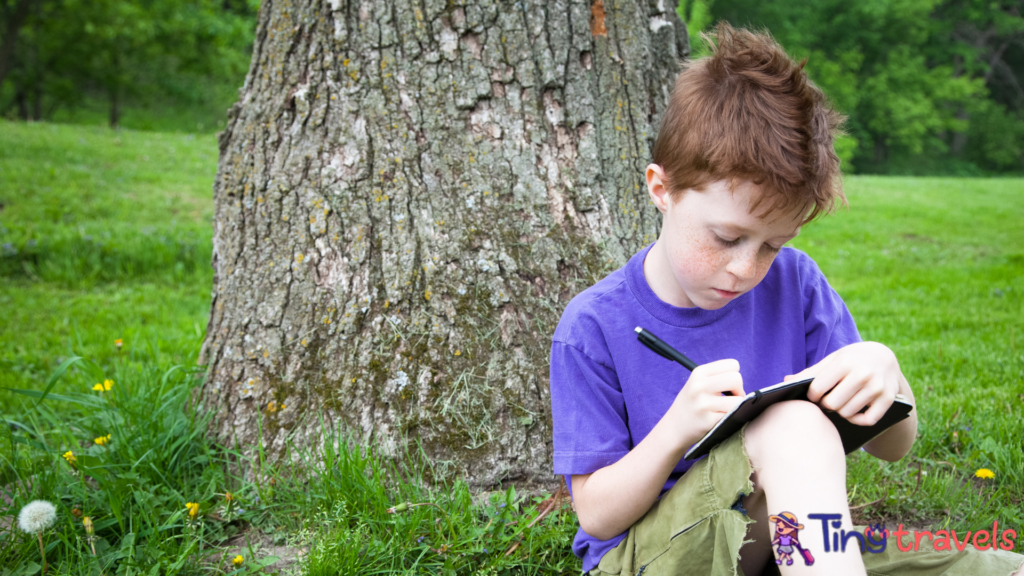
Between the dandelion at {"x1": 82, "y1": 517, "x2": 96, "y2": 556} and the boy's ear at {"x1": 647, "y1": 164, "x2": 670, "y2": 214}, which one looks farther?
the dandelion at {"x1": 82, "y1": 517, "x2": 96, "y2": 556}

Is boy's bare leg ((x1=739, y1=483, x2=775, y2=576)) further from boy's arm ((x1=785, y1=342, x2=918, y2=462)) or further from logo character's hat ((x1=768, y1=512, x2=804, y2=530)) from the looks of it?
boy's arm ((x1=785, y1=342, x2=918, y2=462))

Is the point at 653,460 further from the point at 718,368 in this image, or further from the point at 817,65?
the point at 817,65

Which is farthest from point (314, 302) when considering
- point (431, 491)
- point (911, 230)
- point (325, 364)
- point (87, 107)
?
point (87, 107)

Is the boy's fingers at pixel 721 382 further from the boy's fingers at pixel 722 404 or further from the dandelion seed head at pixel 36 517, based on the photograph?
the dandelion seed head at pixel 36 517

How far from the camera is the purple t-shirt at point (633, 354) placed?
4.87 feet

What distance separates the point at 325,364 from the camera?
213cm

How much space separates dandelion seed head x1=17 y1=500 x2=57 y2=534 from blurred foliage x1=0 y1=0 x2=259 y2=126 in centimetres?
1697

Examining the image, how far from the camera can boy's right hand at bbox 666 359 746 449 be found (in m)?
1.24

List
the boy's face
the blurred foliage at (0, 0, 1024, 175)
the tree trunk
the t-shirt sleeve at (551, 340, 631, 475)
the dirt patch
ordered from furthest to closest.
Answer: the blurred foliage at (0, 0, 1024, 175)
the tree trunk
the dirt patch
the t-shirt sleeve at (551, 340, 631, 475)
the boy's face

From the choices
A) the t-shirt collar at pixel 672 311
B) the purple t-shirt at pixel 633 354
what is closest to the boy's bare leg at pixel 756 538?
the purple t-shirt at pixel 633 354

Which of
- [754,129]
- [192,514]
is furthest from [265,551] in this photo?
[754,129]

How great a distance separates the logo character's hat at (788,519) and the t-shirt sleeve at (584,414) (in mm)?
369

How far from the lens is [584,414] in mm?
1484

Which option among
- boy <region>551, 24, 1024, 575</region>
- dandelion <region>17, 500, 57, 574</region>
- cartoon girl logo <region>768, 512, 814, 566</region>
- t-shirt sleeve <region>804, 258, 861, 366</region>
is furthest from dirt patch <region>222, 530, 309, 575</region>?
t-shirt sleeve <region>804, 258, 861, 366</region>
